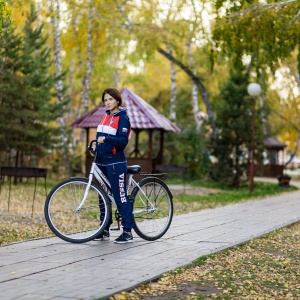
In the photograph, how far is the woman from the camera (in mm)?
8898

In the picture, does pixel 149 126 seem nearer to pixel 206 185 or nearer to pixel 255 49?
pixel 206 185

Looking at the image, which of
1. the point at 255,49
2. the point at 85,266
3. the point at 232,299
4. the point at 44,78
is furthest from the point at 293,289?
the point at 44,78

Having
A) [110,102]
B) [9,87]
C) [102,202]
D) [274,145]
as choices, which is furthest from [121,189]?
[274,145]

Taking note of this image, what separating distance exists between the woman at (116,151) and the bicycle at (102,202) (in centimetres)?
12

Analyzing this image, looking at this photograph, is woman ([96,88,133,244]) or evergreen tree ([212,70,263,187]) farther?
evergreen tree ([212,70,263,187])

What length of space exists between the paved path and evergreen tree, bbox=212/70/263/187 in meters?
15.5

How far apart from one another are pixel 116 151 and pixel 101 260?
169 centimetres

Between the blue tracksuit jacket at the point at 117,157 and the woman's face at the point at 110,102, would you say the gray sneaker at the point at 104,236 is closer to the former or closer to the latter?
the blue tracksuit jacket at the point at 117,157

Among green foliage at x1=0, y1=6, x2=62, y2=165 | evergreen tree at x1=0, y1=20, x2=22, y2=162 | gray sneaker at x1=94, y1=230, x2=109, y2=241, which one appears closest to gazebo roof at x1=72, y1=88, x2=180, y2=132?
green foliage at x1=0, y1=6, x2=62, y2=165

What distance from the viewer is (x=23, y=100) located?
24.4 meters

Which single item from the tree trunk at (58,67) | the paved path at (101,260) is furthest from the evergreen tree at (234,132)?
the paved path at (101,260)

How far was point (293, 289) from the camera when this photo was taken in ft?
22.6

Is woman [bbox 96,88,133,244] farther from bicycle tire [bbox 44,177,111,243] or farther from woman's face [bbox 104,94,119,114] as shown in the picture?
bicycle tire [bbox 44,177,111,243]

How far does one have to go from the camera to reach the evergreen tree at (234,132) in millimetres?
27484
